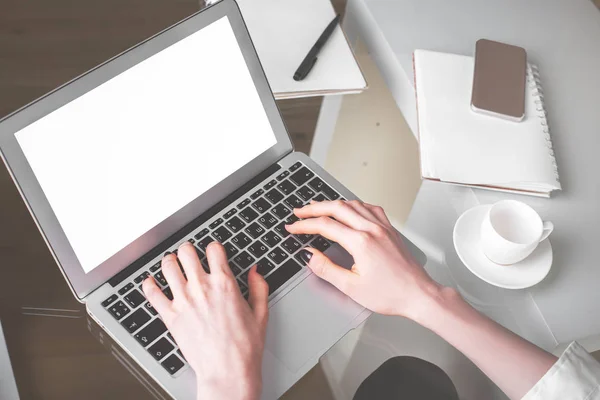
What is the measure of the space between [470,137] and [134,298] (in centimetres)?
53

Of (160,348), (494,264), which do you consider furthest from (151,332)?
(494,264)

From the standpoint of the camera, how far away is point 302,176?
0.84m

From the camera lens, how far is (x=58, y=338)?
0.74 metres

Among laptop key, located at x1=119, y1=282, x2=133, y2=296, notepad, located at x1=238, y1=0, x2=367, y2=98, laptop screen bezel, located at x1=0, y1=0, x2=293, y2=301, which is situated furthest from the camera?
notepad, located at x1=238, y1=0, x2=367, y2=98

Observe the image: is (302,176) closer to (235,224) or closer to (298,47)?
(235,224)

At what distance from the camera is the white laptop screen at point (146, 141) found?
2.12ft

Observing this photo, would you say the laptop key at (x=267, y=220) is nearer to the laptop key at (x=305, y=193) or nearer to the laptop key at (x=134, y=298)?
the laptop key at (x=305, y=193)

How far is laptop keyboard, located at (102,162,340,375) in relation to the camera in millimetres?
690

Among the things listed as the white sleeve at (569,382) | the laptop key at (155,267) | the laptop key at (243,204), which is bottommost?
the white sleeve at (569,382)

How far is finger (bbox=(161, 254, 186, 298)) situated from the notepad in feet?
1.09

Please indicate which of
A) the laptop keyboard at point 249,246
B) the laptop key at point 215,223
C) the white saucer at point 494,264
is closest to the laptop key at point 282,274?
the laptop keyboard at point 249,246

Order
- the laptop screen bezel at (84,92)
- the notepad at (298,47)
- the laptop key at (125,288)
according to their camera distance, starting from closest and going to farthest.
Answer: the laptop screen bezel at (84,92), the laptop key at (125,288), the notepad at (298,47)

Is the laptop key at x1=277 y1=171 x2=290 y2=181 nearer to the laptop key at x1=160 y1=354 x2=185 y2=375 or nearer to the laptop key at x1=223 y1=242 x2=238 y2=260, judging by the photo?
the laptop key at x1=223 y1=242 x2=238 y2=260

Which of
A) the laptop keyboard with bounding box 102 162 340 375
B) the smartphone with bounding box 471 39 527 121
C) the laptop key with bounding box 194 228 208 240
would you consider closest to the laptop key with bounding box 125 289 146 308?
the laptop keyboard with bounding box 102 162 340 375
